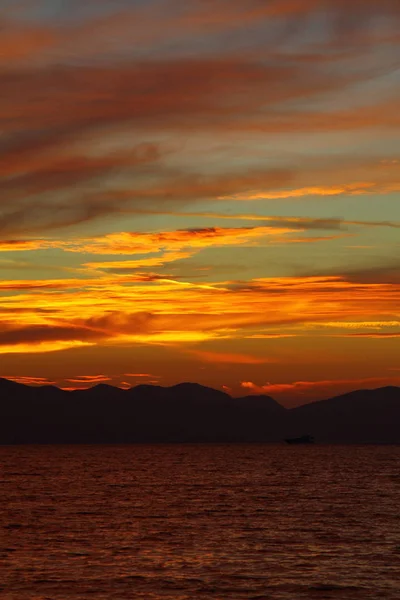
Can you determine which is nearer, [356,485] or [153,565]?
[153,565]

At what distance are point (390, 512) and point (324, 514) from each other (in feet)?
28.6

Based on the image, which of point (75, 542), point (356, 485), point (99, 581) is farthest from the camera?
point (356, 485)

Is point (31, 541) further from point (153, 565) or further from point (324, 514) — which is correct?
point (324, 514)

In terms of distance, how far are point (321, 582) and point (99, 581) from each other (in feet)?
45.2

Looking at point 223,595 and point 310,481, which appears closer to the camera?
point 223,595

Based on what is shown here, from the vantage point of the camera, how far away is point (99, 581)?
62062mm

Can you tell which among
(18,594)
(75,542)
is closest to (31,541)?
(75,542)

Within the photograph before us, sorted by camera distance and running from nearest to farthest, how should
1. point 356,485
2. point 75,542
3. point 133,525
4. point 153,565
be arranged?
point 153,565 → point 75,542 → point 133,525 → point 356,485

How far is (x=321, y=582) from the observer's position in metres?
62.6

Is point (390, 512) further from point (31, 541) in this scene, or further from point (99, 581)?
point (99, 581)

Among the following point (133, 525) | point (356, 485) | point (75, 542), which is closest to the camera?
point (75, 542)

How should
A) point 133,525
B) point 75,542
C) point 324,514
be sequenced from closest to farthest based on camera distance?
1. point 75,542
2. point 133,525
3. point 324,514

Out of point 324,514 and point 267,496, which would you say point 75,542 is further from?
point 267,496

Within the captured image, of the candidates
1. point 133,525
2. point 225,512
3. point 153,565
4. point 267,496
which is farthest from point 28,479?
point 153,565
